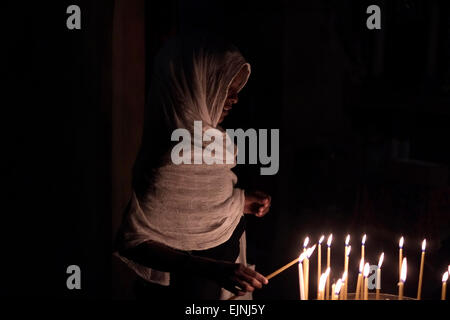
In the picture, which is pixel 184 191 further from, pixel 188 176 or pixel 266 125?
pixel 266 125

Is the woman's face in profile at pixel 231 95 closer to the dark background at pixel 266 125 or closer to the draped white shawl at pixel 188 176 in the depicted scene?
the draped white shawl at pixel 188 176

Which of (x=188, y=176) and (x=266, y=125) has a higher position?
(x=266, y=125)

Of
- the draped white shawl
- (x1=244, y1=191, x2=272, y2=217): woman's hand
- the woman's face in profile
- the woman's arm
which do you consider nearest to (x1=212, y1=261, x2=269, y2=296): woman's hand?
the woman's arm

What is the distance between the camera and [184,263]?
5.31 feet

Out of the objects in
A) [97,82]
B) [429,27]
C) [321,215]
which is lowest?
[321,215]

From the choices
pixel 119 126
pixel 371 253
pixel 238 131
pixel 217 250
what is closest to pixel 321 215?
pixel 371 253

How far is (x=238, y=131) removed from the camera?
2133 mm

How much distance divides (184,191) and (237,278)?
287 mm

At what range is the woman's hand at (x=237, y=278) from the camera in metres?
1.55

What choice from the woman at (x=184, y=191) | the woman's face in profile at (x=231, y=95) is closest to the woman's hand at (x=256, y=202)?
the woman at (x=184, y=191)

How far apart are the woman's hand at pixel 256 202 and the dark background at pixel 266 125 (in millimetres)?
306

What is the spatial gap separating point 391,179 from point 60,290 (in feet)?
4.08

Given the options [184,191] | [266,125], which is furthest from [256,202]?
[266,125]

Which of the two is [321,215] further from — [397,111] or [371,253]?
[397,111]
